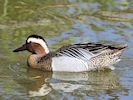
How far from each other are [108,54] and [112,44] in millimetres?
903

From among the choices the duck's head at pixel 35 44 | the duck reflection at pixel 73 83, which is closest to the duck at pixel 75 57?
the duck's head at pixel 35 44

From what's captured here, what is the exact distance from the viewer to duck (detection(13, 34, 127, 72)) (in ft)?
35.4

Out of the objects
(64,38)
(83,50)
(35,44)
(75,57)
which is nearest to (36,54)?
(35,44)

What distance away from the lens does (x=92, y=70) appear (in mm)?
10938

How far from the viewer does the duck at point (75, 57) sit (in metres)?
10.8

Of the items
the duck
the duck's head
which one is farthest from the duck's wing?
Result: the duck's head

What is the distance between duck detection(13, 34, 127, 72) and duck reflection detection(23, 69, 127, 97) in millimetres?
119

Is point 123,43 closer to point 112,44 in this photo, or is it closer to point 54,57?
point 112,44

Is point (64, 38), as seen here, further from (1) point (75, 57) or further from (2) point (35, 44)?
(1) point (75, 57)

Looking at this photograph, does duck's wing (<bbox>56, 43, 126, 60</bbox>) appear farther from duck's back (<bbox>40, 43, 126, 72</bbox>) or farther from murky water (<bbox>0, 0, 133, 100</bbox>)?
murky water (<bbox>0, 0, 133, 100</bbox>)

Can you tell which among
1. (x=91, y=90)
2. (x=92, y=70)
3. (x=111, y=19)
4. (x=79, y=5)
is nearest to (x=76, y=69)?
(x=92, y=70)

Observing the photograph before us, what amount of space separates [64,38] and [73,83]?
2.17m

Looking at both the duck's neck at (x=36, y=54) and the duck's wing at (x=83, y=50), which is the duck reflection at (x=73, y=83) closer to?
the duck's neck at (x=36, y=54)

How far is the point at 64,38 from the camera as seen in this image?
39.9 feet
